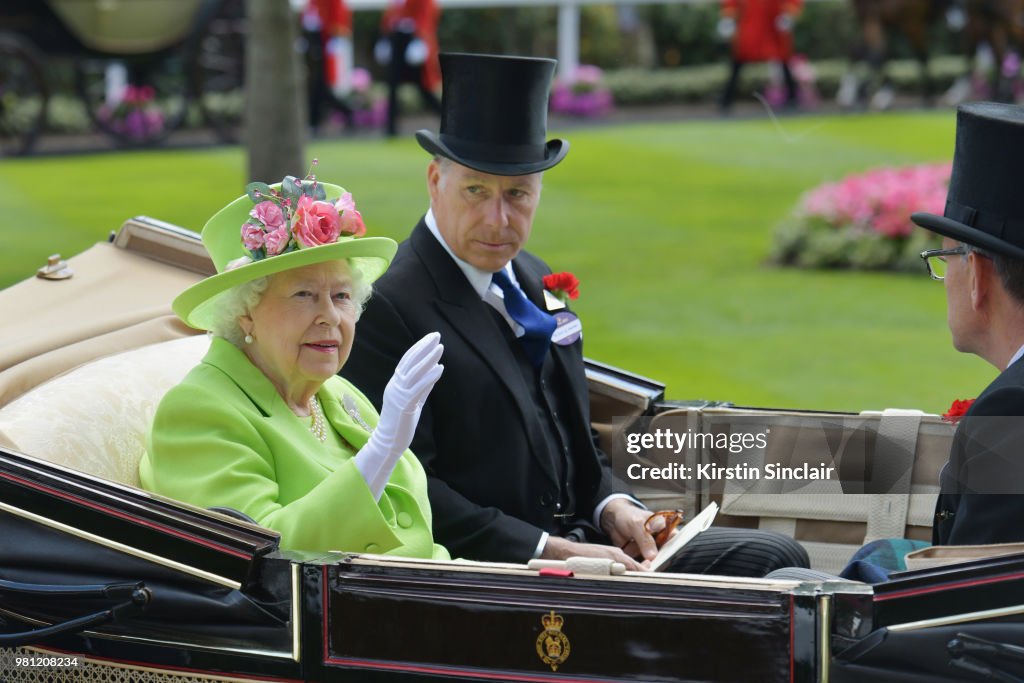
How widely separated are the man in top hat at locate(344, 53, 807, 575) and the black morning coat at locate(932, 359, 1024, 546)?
0.80 m

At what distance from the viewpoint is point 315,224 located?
2.67 m

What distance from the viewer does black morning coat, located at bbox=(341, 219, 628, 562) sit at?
9.95ft

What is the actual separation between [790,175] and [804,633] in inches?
418

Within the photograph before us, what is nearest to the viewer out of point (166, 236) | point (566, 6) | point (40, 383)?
point (40, 383)

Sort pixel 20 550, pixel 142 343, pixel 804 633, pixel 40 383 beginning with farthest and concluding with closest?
1. pixel 142 343
2. pixel 40 383
3. pixel 20 550
4. pixel 804 633

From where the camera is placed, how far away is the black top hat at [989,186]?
2449 millimetres

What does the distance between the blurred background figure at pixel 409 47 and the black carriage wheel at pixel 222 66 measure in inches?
54.5

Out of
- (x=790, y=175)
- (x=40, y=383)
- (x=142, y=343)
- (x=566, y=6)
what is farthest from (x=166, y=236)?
(x=566, y=6)

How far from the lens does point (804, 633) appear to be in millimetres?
2199

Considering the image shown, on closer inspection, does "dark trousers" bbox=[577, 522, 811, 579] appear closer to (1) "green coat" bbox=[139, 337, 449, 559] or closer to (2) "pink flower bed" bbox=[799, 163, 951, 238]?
(1) "green coat" bbox=[139, 337, 449, 559]

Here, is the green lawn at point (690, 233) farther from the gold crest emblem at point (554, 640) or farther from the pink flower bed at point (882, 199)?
the gold crest emblem at point (554, 640)

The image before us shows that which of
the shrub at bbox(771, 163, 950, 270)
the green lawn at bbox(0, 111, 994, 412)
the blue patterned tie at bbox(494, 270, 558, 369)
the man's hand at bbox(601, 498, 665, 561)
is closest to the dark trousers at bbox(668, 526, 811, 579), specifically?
the man's hand at bbox(601, 498, 665, 561)

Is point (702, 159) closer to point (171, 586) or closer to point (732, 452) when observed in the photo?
point (732, 452)

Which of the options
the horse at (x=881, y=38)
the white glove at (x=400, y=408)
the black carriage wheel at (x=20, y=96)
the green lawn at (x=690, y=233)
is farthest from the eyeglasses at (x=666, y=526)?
the horse at (x=881, y=38)
